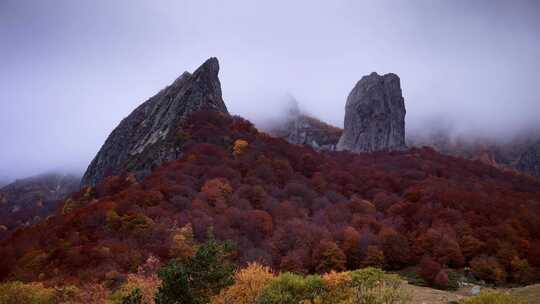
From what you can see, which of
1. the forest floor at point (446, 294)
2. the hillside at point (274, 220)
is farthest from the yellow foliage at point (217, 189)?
the forest floor at point (446, 294)

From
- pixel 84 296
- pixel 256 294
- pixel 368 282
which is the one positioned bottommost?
pixel 84 296

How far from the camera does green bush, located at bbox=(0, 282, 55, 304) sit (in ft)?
99.0

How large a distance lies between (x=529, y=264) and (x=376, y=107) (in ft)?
264

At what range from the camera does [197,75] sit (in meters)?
89.5

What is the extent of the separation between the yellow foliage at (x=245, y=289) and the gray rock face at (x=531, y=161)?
498 feet

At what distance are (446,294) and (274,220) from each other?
2505 centimetres

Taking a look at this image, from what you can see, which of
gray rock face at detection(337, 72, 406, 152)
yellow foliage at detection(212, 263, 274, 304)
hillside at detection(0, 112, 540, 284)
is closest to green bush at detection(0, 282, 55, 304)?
hillside at detection(0, 112, 540, 284)

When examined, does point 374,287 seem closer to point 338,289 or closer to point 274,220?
point 338,289

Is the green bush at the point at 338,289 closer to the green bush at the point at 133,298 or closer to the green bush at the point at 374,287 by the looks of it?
the green bush at the point at 374,287

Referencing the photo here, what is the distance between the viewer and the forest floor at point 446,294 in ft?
107

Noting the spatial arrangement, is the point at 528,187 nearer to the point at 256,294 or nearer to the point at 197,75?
the point at 197,75

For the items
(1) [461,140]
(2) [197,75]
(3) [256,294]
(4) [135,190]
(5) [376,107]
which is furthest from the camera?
(1) [461,140]

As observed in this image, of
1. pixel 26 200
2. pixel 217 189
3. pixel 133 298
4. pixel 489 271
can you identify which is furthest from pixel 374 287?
pixel 26 200

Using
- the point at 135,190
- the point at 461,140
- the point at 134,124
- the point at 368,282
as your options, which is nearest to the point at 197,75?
the point at 134,124
